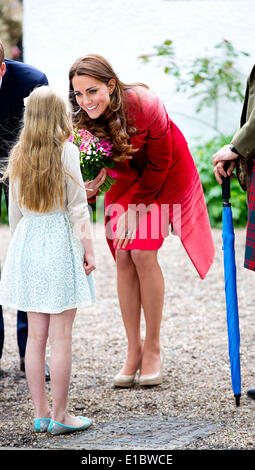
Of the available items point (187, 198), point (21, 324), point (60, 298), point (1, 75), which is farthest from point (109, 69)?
point (21, 324)

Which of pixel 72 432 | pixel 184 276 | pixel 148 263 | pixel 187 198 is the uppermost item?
pixel 187 198

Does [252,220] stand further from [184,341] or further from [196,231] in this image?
[184,341]

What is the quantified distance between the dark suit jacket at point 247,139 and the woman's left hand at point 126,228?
0.61 metres

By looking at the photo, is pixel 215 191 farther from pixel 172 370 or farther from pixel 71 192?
pixel 71 192

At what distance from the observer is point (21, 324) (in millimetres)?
3154

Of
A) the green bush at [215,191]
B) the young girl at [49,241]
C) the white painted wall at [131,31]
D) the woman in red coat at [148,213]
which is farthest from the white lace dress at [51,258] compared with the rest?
the green bush at [215,191]

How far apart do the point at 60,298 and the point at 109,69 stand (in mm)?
956

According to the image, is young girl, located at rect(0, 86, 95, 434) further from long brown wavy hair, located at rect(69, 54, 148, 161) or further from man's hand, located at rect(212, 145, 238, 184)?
man's hand, located at rect(212, 145, 238, 184)

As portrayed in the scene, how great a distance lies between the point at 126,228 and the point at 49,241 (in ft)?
2.27

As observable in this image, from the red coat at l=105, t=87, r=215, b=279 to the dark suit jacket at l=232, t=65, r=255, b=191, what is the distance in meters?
0.38

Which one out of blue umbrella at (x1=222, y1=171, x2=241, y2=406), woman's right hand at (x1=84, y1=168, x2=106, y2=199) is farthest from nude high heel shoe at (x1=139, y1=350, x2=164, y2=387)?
woman's right hand at (x1=84, y1=168, x2=106, y2=199)

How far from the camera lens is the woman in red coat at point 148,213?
273 centimetres

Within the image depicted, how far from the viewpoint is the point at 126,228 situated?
9.71 feet

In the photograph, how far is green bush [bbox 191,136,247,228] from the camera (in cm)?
719
